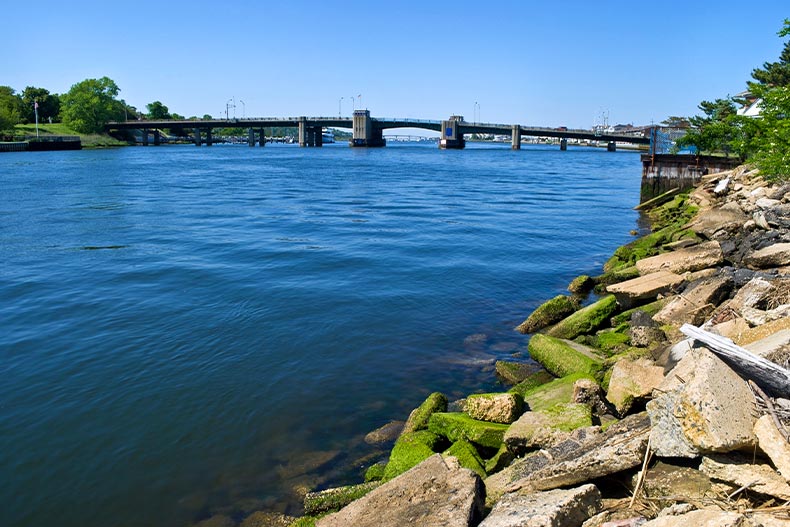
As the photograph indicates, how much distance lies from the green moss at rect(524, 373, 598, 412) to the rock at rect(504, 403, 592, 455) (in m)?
0.47

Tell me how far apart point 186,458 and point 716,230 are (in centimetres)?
1642

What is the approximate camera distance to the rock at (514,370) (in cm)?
1104

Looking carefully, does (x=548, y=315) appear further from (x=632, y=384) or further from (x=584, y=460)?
(x=584, y=460)

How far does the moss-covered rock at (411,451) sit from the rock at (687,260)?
349 inches

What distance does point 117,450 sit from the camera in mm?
9156

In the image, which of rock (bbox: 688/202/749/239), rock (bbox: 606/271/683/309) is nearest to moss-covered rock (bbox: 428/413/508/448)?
rock (bbox: 606/271/683/309)

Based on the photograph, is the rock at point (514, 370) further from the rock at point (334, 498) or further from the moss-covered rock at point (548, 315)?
the rock at point (334, 498)

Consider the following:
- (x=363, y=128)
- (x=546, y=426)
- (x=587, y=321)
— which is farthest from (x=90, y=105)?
(x=546, y=426)

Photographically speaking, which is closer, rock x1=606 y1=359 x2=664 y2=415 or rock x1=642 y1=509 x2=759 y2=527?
rock x1=642 y1=509 x2=759 y2=527

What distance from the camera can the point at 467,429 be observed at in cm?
800

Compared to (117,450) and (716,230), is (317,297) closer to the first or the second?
(117,450)

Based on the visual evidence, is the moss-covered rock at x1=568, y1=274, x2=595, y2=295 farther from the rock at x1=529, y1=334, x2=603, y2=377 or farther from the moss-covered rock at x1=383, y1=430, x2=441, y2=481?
the moss-covered rock at x1=383, y1=430, x2=441, y2=481

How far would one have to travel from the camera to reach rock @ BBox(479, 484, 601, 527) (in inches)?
179

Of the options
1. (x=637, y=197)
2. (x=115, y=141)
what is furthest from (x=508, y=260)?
(x=115, y=141)
